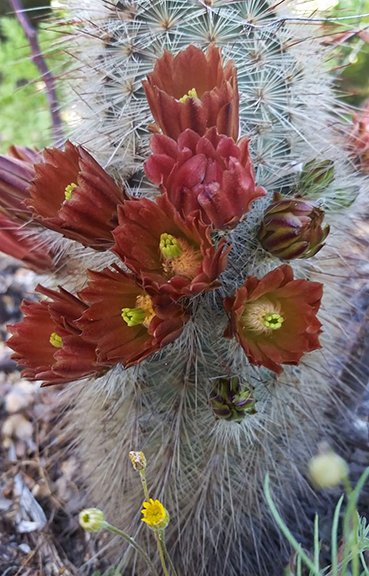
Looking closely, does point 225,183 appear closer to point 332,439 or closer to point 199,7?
point 199,7

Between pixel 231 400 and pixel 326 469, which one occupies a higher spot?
pixel 231 400

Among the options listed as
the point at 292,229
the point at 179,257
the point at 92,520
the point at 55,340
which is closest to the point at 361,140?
the point at 292,229

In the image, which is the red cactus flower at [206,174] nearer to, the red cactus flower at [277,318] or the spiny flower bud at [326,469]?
the red cactus flower at [277,318]

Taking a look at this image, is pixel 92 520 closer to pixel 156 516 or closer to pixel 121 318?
pixel 156 516

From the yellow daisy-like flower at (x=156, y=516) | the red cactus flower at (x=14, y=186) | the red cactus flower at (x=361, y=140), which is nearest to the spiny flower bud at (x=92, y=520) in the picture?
the yellow daisy-like flower at (x=156, y=516)

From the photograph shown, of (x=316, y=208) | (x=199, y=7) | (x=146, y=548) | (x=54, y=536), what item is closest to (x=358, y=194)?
(x=316, y=208)

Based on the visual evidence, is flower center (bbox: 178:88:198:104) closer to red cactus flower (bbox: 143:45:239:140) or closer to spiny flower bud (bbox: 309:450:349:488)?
red cactus flower (bbox: 143:45:239:140)
